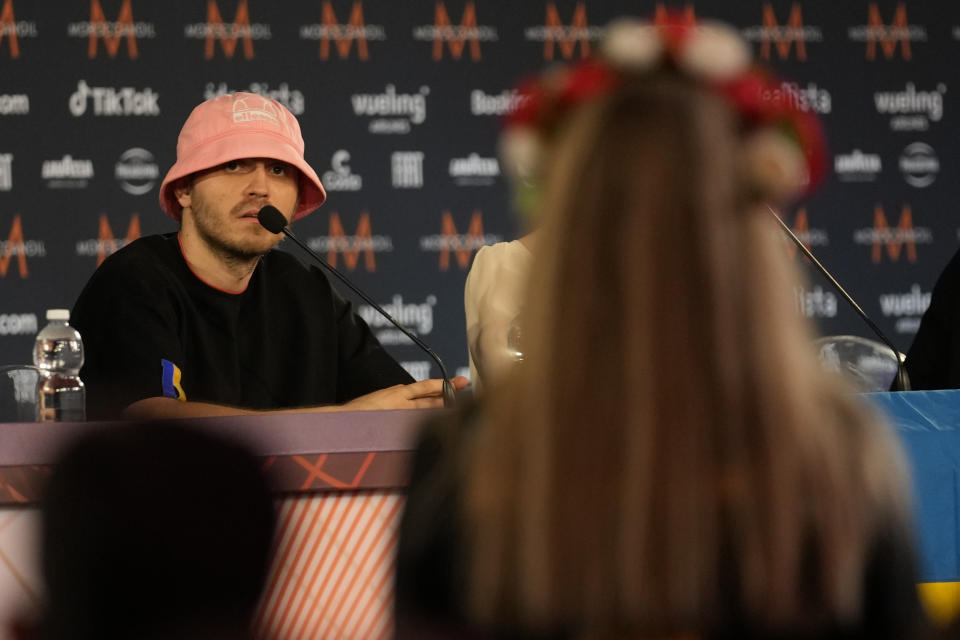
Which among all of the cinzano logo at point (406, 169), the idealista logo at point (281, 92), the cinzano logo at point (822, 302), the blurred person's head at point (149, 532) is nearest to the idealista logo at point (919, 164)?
the cinzano logo at point (822, 302)

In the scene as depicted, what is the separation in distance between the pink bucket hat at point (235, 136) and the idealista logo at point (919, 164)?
307cm

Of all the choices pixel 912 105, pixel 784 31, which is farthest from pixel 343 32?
pixel 912 105

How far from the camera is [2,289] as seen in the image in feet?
14.4

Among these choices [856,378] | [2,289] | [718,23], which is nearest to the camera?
[856,378]

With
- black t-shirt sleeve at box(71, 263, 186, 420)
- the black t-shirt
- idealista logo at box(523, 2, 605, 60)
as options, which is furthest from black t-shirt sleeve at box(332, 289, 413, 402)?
idealista logo at box(523, 2, 605, 60)

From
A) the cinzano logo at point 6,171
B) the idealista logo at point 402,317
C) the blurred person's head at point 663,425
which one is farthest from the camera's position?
the idealista logo at point 402,317

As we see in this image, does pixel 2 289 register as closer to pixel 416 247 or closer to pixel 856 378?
pixel 416 247

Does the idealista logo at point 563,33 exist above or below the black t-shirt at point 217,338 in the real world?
above

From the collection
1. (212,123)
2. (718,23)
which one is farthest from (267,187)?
(718,23)

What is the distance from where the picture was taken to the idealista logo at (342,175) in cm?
454

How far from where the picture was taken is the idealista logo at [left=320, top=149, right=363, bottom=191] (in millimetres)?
4535

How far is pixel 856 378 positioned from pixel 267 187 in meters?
1.23

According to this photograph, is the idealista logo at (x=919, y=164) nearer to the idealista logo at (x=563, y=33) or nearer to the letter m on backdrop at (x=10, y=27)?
the idealista logo at (x=563, y=33)

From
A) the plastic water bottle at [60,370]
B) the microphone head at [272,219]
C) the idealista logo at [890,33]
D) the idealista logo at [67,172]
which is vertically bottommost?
the plastic water bottle at [60,370]
